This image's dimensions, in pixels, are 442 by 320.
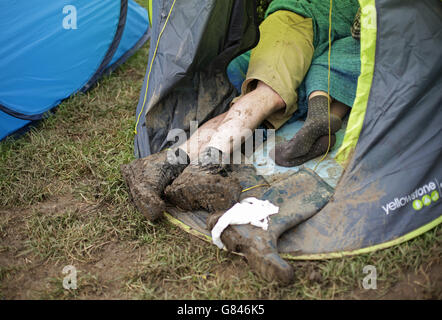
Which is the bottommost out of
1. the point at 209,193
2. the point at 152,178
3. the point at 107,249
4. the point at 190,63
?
the point at 107,249

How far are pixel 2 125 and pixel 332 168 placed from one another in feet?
6.44

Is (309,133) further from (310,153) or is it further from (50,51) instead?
(50,51)

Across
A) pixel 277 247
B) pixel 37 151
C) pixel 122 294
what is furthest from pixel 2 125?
pixel 277 247

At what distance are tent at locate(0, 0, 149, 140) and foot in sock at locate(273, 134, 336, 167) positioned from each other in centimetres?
161

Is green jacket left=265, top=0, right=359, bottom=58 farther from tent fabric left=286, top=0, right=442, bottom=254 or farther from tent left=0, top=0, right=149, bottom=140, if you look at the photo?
tent left=0, top=0, right=149, bottom=140

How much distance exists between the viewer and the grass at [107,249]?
159 cm

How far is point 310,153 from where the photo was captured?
2082 mm

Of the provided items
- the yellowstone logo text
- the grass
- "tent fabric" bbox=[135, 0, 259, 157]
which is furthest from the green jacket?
the grass

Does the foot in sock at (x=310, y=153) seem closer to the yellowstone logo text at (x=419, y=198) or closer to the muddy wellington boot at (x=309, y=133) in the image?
the muddy wellington boot at (x=309, y=133)

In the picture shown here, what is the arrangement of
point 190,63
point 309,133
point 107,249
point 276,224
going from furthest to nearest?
point 190,63, point 309,133, point 107,249, point 276,224

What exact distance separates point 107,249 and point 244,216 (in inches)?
25.7

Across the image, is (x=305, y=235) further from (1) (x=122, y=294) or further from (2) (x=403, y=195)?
(1) (x=122, y=294)

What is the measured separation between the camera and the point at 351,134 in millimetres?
1817

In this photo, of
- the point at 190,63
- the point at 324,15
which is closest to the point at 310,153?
the point at 190,63
